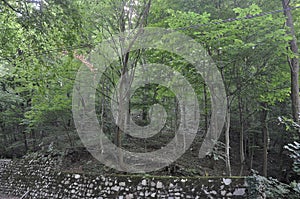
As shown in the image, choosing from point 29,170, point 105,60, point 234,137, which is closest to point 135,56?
point 105,60

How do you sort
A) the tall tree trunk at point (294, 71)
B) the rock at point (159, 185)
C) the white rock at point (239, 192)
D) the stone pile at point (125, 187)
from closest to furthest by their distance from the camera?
the white rock at point (239, 192) → the stone pile at point (125, 187) → the rock at point (159, 185) → the tall tree trunk at point (294, 71)

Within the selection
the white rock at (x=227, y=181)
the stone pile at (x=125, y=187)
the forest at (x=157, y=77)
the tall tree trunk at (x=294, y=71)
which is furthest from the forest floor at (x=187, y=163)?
the white rock at (x=227, y=181)

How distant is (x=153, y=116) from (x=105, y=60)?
9.80ft

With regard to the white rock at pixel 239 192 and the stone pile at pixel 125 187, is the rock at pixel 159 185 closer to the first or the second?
the stone pile at pixel 125 187

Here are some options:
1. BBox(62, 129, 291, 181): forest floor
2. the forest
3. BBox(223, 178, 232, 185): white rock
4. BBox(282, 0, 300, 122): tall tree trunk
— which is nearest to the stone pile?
BBox(223, 178, 232, 185): white rock

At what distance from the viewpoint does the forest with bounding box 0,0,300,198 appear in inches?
133

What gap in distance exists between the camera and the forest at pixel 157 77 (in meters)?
3.38

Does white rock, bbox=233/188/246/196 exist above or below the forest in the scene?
below

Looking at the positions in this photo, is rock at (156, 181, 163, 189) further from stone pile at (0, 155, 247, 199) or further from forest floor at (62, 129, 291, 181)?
forest floor at (62, 129, 291, 181)

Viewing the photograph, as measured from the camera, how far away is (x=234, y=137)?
9.40 m

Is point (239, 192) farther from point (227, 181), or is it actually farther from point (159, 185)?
point (159, 185)

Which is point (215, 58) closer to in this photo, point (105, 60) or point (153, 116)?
point (105, 60)

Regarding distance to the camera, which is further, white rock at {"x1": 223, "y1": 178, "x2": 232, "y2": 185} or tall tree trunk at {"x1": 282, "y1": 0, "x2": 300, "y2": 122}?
tall tree trunk at {"x1": 282, "y1": 0, "x2": 300, "y2": 122}

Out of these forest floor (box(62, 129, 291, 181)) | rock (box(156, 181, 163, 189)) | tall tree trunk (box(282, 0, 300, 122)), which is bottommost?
forest floor (box(62, 129, 291, 181))
